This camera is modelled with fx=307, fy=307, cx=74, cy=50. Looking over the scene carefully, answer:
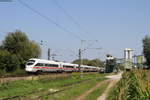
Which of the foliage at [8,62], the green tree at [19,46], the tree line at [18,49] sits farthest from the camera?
the green tree at [19,46]

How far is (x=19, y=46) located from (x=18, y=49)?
914mm

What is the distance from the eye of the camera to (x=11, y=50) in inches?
3118

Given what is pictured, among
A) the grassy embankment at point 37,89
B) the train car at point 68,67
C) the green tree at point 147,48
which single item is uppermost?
the green tree at point 147,48

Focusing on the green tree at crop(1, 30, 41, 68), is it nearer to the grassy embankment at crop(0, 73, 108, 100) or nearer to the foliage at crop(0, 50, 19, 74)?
the foliage at crop(0, 50, 19, 74)

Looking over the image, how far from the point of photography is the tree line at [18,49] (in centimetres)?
6931

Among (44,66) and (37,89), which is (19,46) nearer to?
(44,66)

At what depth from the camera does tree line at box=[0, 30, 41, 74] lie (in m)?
69.3

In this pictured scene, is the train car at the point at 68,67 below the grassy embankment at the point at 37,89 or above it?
above

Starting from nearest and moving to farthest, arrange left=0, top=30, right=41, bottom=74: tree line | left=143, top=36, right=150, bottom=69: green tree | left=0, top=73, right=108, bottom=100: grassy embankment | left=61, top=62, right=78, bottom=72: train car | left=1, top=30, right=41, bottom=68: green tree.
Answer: left=0, top=73, right=108, bottom=100: grassy embankment < left=143, top=36, right=150, bottom=69: green tree < left=0, top=30, right=41, bottom=74: tree line < left=61, top=62, right=78, bottom=72: train car < left=1, top=30, right=41, bottom=68: green tree

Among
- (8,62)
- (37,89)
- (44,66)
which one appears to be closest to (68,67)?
(8,62)

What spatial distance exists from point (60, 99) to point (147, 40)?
55110 mm

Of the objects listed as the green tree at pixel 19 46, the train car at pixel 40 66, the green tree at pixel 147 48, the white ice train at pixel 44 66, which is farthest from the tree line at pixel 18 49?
the green tree at pixel 147 48

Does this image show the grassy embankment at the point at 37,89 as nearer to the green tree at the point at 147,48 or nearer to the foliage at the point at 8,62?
the foliage at the point at 8,62

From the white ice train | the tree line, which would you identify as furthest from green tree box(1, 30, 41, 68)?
the white ice train
